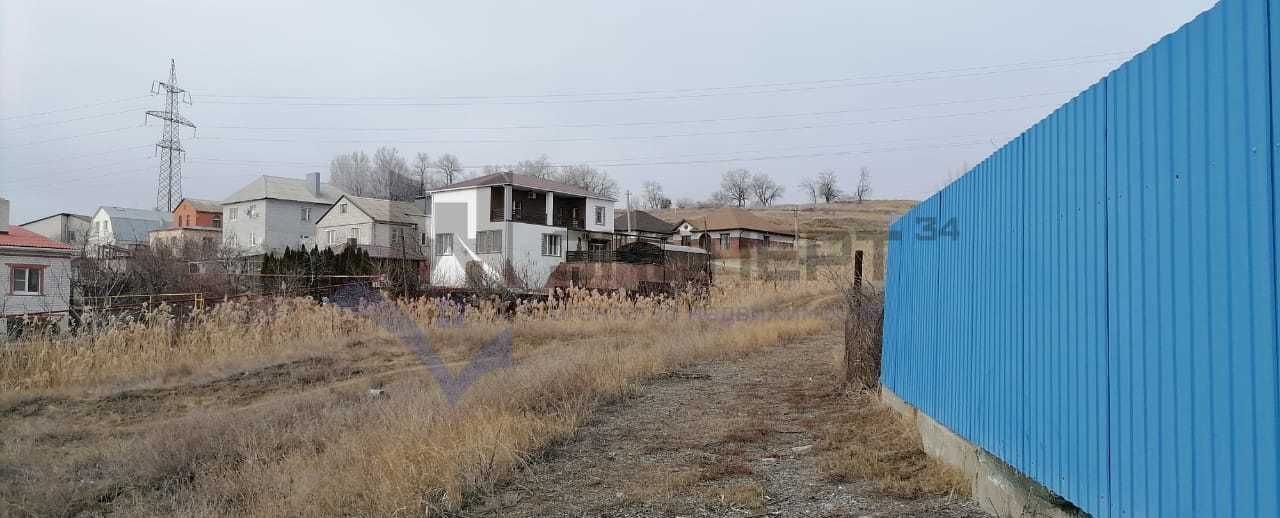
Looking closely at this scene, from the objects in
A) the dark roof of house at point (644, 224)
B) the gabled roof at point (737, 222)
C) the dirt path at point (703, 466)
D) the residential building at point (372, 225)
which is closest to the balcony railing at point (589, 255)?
the residential building at point (372, 225)

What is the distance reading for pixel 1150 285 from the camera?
2.60 meters

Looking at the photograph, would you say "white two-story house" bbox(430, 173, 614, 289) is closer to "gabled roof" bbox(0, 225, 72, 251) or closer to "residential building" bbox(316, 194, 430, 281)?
"residential building" bbox(316, 194, 430, 281)

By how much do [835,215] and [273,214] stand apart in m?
46.1

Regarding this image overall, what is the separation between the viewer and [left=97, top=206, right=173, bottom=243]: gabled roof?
61938 millimetres

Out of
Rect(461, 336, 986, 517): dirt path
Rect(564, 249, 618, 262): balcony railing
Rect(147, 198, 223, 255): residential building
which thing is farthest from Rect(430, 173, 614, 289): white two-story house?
Rect(461, 336, 986, 517): dirt path

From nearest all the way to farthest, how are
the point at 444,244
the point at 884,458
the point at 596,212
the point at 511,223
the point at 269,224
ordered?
the point at 884,458, the point at 511,223, the point at 444,244, the point at 596,212, the point at 269,224

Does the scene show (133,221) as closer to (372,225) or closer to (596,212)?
(372,225)

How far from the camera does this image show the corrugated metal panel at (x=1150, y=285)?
212 cm

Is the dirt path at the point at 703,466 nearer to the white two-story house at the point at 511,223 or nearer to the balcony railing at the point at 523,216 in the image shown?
the white two-story house at the point at 511,223

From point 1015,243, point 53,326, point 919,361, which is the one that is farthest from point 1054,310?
point 53,326

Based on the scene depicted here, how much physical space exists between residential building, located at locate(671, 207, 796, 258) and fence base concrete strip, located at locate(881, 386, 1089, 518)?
49.8m

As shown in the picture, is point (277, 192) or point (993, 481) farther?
point (277, 192)

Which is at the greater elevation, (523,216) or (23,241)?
(523,216)

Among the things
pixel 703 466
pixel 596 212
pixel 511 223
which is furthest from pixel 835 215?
pixel 703 466
